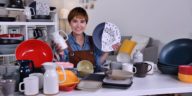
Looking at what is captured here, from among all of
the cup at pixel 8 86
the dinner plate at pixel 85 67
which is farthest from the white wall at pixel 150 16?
the cup at pixel 8 86

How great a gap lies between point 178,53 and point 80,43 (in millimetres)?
896

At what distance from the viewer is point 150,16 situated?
3477 millimetres

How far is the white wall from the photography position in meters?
2.82

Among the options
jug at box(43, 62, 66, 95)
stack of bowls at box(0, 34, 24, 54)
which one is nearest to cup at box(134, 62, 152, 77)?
jug at box(43, 62, 66, 95)

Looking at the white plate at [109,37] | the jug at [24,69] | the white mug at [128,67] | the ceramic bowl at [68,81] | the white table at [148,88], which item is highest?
the white plate at [109,37]

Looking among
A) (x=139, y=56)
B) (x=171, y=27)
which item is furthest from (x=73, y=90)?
(x=171, y=27)

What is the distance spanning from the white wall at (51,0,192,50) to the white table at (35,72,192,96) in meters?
1.59

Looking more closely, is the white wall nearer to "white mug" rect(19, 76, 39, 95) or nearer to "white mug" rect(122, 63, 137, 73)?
"white mug" rect(122, 63, 137, 73)

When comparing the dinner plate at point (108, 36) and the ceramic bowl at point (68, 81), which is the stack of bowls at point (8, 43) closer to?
the dinner plate at point (108, 36)

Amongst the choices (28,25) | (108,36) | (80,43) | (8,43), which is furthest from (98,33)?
(28,25)

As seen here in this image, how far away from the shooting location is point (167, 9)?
310 cm

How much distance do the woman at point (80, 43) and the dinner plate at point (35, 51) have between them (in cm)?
31

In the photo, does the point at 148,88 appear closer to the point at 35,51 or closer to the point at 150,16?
the point at 35,51

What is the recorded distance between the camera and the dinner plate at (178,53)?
154 cm
